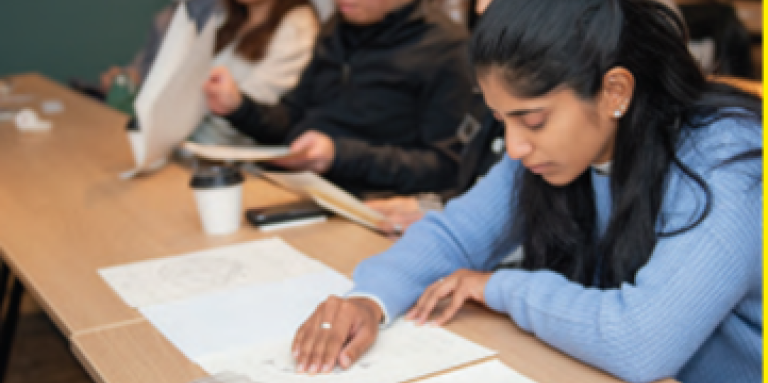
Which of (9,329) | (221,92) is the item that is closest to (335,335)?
(221,92)

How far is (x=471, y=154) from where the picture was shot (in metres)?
1.84

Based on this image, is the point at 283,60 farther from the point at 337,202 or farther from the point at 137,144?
the point at 337,202

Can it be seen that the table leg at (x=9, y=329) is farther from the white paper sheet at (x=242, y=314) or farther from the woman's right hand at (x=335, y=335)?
the woman's right hand at (x=335, y=335)

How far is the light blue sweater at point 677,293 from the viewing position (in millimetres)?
1008

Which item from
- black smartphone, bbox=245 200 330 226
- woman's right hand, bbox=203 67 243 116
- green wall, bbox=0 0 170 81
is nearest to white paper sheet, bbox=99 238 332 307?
black smartphone, bbox=245 200 330 226

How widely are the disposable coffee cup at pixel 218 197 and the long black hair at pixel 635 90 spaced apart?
0.58 m

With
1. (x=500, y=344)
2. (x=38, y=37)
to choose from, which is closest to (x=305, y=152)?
(x=500, y=344)

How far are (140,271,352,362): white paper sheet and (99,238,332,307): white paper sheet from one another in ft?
0.10

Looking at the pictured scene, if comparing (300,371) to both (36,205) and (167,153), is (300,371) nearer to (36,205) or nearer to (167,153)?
(36,205)

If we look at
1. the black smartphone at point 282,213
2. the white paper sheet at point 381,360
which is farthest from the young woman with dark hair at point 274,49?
the white paper sheet at point 381,360

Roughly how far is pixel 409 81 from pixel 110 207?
0.81 meters

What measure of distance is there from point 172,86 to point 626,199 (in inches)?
42.4

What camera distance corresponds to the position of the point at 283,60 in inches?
102

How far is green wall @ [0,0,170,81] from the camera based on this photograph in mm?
4809
